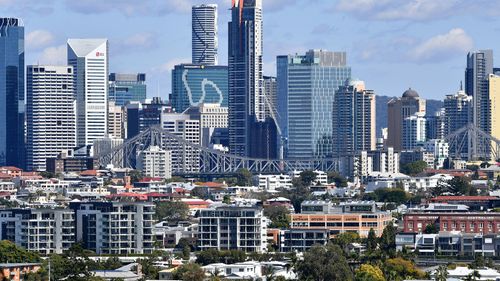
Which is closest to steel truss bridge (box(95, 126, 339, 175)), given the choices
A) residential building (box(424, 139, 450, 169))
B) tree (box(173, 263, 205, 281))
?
residential building (box(424, 139, 450, 169))

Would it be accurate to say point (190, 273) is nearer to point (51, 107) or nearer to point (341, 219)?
point (341, 219)

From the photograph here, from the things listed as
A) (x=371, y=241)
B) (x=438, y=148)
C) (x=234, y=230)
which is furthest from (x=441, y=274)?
(x=438, y=148)

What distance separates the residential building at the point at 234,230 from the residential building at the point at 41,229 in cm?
533

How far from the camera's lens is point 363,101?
192m

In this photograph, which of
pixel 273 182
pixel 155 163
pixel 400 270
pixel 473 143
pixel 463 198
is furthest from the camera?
pixel 473 143

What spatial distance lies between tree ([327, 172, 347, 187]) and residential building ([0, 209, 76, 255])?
5802cm

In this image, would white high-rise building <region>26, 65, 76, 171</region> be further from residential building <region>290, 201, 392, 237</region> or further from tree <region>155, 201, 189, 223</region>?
residential building <region>290, 201, 392, 237</region>

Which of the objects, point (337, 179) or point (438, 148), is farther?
point (438, 148)

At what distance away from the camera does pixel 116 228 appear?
87.4 m

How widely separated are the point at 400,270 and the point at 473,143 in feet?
392

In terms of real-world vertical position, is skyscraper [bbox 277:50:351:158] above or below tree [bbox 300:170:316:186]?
above

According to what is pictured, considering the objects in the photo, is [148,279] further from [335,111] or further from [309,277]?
[335,111]

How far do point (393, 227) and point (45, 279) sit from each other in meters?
28.5

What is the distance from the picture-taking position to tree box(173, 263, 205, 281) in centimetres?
6631
